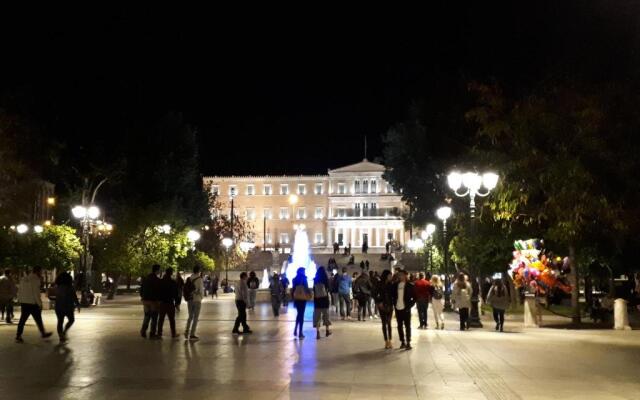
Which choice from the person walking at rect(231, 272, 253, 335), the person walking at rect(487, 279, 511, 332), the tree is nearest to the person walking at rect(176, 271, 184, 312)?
the person walking at rect(231, 272, 253, 335)

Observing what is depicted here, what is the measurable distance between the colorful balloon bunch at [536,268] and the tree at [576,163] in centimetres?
597

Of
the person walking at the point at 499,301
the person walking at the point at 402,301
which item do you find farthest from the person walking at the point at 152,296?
the person walking at the point at 499,301

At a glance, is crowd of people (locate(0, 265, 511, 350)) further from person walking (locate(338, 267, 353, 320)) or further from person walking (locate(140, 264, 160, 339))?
person walking (locate(338, 267, 353, 320))

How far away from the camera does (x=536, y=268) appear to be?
3250cm

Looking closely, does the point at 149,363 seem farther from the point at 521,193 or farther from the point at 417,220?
the point at 417,220

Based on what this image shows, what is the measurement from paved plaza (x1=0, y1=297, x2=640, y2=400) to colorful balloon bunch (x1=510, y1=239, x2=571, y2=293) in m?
11.9

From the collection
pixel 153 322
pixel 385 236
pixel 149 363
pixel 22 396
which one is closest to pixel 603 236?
pixel 153 322

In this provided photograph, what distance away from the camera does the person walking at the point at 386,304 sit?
16516mm

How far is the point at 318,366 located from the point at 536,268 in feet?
69.7

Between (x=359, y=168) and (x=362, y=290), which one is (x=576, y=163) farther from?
(x=359, y=168)

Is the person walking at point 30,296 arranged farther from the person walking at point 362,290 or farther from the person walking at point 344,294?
the person walking at point 344,294

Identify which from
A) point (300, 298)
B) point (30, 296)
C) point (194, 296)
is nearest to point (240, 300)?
point (194, 296)

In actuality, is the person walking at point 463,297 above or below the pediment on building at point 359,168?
below

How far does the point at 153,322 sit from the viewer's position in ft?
60.5
